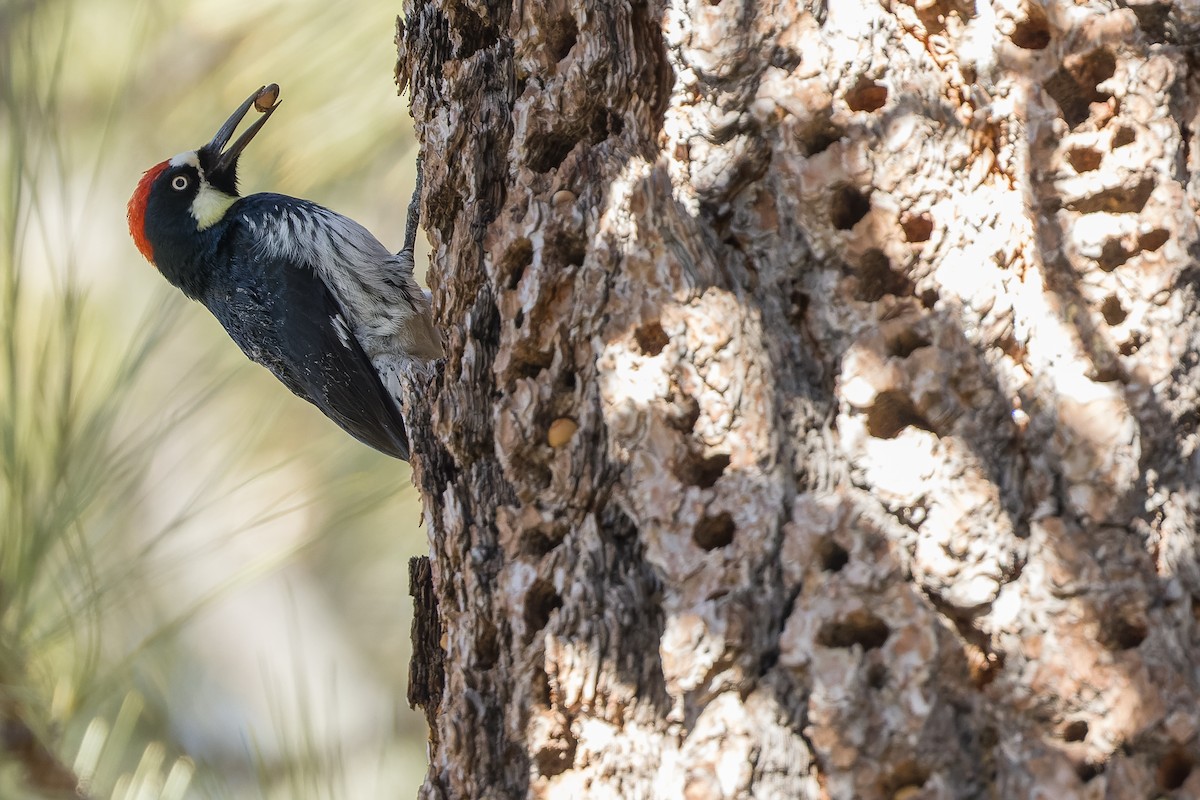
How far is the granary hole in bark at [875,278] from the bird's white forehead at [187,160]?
297cm

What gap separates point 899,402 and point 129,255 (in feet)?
11.1

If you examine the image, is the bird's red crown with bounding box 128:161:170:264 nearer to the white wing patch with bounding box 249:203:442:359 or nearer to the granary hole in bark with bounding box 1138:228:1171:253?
the white wing patch with bounding box 249:203:442:359

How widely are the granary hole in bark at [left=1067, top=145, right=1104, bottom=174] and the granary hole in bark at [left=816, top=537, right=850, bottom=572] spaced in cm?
55

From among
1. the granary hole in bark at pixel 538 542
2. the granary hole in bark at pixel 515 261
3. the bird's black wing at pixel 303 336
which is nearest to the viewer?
the granary hole in bark at pixel 538 542

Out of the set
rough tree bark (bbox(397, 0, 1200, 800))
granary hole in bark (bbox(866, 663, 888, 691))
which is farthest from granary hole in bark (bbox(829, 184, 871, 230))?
granary hole in bark (bbox(866, 663, 888, 691))

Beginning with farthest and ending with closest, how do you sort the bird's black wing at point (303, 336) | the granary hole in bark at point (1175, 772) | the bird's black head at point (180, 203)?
the bird's black head at point (180, 203) → the bird's black wing at point (303, 336) → the granary hole in bark at point (1175, 772)

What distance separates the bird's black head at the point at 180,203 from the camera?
3.81 metres

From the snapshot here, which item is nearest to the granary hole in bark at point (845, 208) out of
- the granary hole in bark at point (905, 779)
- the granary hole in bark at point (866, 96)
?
the granary hole in bark at point (866, 96)

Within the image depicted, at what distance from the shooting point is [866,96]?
146 centimetres

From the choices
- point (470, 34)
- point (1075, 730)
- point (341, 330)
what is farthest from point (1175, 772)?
point (341, 330)

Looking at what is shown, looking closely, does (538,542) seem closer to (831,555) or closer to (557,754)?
(557,754)

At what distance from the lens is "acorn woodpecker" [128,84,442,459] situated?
3600 millimetres

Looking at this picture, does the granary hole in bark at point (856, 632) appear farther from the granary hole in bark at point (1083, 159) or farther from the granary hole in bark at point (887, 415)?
the granary hole in bark at point (1083, 159)

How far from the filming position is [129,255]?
13.4 feet
